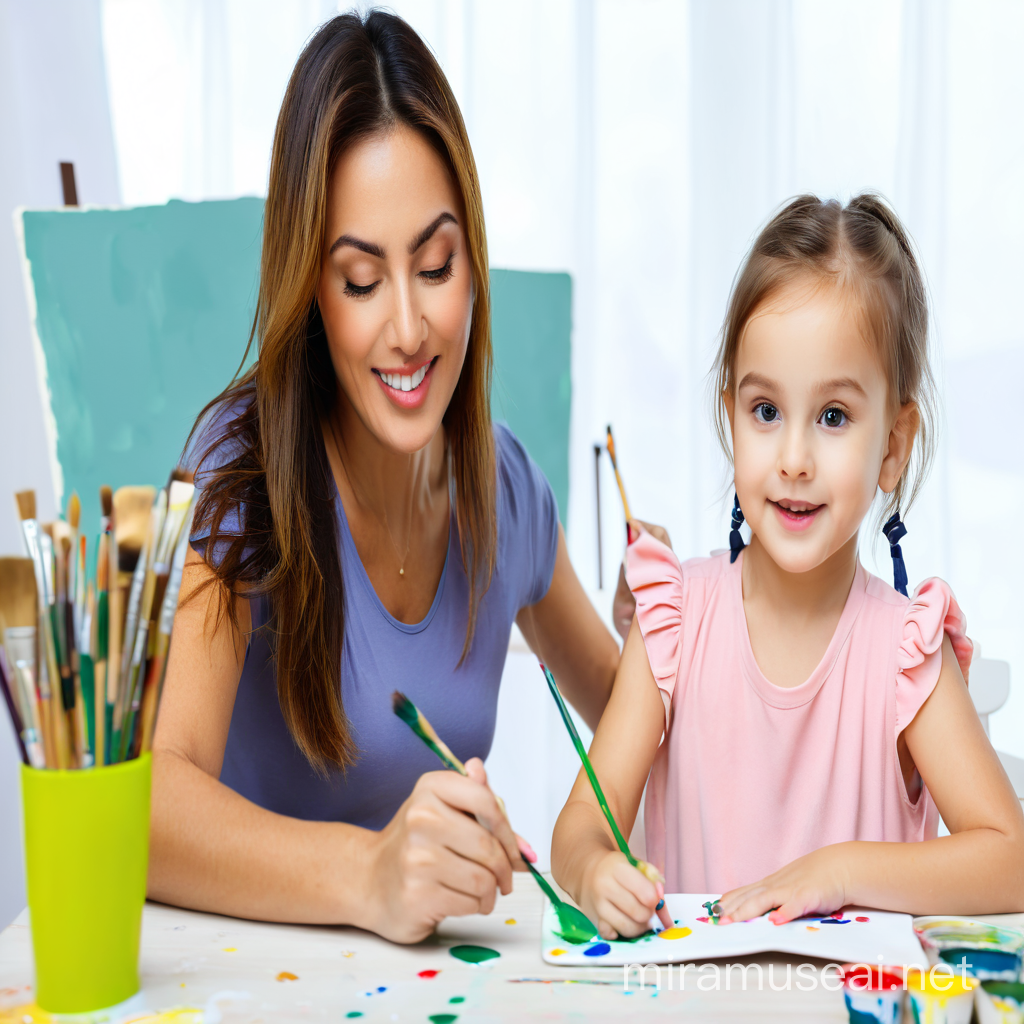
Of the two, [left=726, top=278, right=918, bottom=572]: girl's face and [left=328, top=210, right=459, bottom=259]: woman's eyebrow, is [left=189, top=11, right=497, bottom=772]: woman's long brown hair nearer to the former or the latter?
[left=328, top=210, right=459, bottom=259]: woman's eyebrow

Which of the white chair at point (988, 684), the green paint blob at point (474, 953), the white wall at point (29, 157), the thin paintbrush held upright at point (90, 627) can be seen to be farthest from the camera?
the white wall at point (29, 157)

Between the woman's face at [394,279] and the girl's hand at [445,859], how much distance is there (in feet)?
1.14

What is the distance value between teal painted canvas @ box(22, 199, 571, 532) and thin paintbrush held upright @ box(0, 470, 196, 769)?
1.16 meters

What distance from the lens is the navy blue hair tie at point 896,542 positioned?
0.87 meters

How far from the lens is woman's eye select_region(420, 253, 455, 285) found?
84 centimetres

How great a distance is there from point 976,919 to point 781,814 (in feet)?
0.78

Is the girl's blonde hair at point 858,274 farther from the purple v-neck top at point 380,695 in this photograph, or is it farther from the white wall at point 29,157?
the white wall at point 29,157

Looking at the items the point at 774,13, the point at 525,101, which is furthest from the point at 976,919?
the point at 774,13

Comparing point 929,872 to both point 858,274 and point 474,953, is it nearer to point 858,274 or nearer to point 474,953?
point 474,953

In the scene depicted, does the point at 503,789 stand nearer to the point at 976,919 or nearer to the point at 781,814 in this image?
the point at 781,814

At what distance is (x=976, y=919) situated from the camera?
2.18 ft

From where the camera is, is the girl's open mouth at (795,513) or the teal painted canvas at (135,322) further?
the teal painted canvas at (135,322)

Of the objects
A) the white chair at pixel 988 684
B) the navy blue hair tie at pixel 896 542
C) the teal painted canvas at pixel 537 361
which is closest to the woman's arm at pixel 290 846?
the navy blue hair tie at pixel 896 542

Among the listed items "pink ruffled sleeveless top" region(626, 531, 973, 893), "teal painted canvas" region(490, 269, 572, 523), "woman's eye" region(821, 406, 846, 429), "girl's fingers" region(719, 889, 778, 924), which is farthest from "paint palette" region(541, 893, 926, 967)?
"teal painted canvas" region(490, 269, 572, 523)
